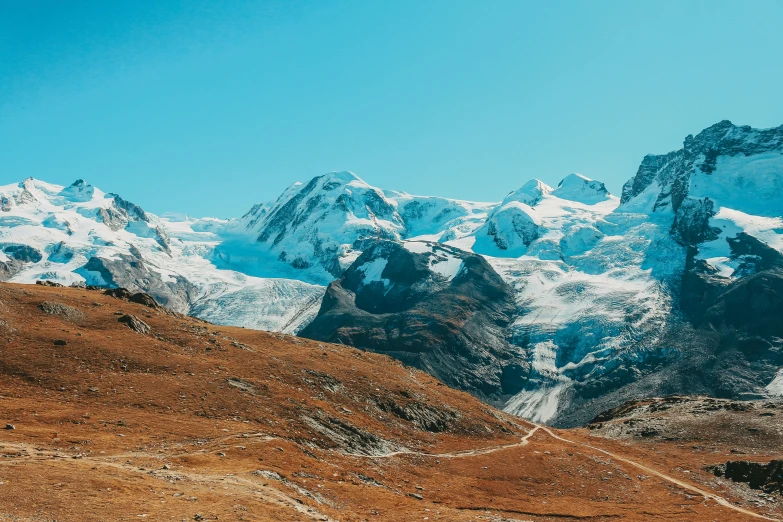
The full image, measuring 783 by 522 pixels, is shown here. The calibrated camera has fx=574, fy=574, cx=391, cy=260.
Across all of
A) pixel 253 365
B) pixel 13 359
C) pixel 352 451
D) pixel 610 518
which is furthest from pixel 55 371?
pixel 610 518

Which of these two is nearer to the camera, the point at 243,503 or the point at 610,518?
the point at 243,503

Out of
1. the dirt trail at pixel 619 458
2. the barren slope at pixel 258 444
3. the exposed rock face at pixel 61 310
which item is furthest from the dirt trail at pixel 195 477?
the exposed rock face at pixel 61 310

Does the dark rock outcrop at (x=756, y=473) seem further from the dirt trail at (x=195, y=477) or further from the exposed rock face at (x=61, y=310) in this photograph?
the exposed rock face at (x=61, y=310)

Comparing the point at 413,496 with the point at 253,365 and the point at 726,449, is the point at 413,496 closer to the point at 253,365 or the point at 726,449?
the point at 253,365

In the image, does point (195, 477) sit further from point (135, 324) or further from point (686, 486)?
point (686, 486)

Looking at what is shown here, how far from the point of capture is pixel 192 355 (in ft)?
226

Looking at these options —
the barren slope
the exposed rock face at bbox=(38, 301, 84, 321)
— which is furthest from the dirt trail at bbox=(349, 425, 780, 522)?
the exposed rock face at bbox=(38, 301, 84, 321)

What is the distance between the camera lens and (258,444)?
4756 cm

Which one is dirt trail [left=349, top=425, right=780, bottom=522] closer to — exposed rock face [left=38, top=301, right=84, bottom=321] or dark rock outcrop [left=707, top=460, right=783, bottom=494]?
dark rock outcrop [left=707, top=460, right=783, bottom=494]

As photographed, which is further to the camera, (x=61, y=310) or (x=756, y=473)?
(x=61, y=310)

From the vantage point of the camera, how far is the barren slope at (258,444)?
1329 inches

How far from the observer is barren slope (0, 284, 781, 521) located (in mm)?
33750

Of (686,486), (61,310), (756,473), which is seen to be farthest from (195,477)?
(756,473)

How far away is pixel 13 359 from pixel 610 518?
5640 cm
